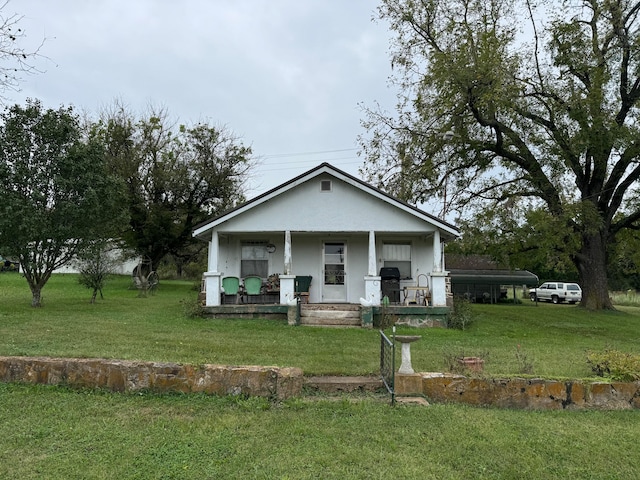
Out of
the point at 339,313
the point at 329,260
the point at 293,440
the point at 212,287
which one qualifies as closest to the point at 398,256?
the point at 329,260

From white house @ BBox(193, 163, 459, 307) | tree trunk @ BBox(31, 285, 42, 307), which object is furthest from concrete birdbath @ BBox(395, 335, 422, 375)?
tree trunk @ BBox(31, 285, 42, 307)

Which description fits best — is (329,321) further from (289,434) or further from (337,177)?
(289,434)

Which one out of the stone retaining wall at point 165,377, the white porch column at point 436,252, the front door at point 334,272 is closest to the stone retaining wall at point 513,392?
the stone retaining wall at point 165,377

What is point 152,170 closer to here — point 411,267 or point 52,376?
point 411,267

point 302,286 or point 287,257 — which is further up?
point 287,257

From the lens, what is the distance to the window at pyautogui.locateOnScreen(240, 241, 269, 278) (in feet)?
49.8

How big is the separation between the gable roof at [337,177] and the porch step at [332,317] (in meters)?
3.39

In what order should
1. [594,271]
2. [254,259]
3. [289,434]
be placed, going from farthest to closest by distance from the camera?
[594,271] < [254,259] < [289,434]

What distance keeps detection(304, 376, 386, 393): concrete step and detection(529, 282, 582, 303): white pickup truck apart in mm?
30807

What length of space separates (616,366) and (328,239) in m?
9.84

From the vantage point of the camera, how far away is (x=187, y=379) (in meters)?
5.78

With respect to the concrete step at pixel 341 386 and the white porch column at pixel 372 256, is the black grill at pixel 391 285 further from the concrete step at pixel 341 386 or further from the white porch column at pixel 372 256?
the concrete step at pixel 341 386

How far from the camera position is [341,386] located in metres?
6.05

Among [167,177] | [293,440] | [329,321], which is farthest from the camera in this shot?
[167,177]
